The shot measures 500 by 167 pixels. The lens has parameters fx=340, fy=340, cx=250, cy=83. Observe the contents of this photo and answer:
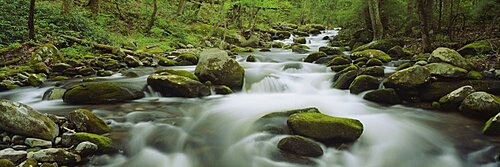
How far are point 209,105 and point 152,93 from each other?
5.59 feet

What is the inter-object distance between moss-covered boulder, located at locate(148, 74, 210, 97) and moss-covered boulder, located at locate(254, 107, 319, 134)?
2619 mm

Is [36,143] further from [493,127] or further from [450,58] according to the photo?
[450,58]

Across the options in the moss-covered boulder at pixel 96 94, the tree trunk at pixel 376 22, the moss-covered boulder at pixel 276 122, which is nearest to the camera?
the moss-covered boulder at pixel 276 122

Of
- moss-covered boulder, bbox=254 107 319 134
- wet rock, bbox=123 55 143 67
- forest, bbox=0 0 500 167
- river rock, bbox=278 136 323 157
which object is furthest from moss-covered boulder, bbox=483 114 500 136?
wet rock, bbox=123 55 143 67

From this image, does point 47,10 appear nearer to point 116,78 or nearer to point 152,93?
point 116,78

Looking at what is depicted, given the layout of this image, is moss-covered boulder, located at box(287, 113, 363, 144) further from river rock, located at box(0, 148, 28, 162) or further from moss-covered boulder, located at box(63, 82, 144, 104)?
moss-covered boulder, located at box(63, 82, 144, 104)

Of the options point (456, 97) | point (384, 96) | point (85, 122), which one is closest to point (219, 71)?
point (384, 96)

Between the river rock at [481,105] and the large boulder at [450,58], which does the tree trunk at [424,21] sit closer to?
the large boulder at [450,58]

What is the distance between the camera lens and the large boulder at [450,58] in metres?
8.21

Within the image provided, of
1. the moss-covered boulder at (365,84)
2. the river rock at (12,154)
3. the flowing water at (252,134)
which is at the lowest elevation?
the flowing water at (252,134)

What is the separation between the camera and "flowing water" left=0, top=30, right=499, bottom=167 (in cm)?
491

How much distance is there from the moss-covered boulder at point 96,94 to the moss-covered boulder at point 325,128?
13.7 feet

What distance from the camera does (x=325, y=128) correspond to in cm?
506

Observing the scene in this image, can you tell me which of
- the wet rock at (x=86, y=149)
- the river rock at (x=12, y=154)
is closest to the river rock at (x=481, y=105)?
the wet rock at (x=86, y=149)
